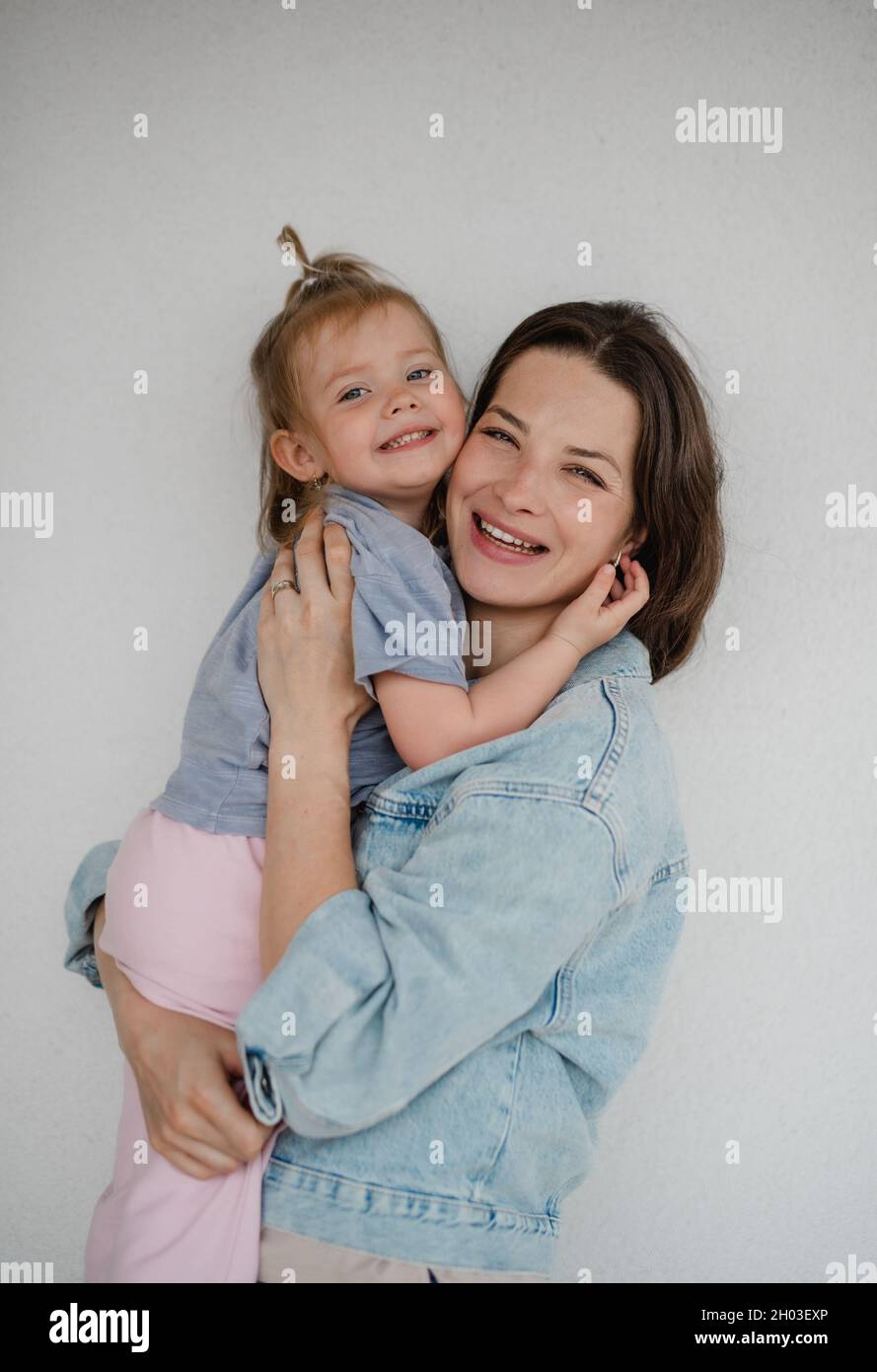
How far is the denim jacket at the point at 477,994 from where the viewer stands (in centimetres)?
132

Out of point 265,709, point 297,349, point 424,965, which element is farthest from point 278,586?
point 424,965

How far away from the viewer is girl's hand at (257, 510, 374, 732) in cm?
158

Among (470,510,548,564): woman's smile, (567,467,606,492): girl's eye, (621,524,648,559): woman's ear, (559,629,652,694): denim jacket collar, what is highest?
(567,467,606,492): girl's eye

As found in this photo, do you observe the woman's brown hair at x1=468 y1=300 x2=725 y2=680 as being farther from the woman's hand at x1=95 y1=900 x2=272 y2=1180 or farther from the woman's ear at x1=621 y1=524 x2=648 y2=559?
the woman's hand at x1=95 y1=900 x2=272 y2=1180

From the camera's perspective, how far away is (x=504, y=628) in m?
1.82

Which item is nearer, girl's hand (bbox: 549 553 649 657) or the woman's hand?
the woman's hand

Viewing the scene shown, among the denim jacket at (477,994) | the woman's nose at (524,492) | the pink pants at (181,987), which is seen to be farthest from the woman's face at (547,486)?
the pink pants at (181,987)

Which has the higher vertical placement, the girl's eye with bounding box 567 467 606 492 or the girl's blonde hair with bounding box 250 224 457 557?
the girl's blonde hair with bounding box 250 224 457 557

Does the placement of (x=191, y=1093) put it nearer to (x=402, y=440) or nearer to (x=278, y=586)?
(x=278, y=586)

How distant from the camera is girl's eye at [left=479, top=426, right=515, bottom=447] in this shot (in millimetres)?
1754

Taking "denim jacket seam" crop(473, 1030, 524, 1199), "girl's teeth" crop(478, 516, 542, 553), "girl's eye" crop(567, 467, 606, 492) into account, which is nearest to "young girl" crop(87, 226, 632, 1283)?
"girl's teeth" crop(478, 516, 542, 553)

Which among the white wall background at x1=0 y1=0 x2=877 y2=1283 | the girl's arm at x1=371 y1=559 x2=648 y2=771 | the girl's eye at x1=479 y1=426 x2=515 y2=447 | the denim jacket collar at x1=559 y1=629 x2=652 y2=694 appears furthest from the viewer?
the white wall background at x1=0 y1=0 x2=877 y2=1283

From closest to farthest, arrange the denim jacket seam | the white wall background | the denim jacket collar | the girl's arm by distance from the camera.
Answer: the denim jacket seam → the girl's arm → the denim jacket collar → the white wall background

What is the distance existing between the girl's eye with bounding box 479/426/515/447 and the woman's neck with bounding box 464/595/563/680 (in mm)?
251
